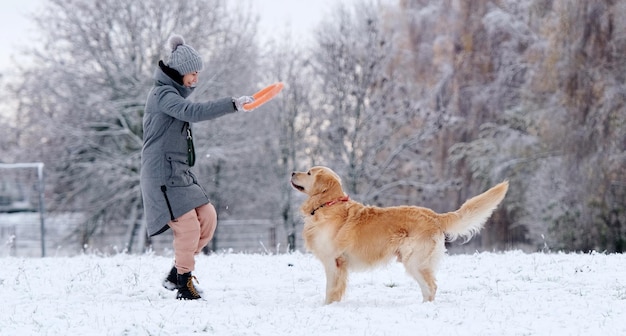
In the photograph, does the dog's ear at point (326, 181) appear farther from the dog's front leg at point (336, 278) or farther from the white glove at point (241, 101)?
the white glove at point (241, 101)

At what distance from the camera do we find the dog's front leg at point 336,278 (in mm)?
5922

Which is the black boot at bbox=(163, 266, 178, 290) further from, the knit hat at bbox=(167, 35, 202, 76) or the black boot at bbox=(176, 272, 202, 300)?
the knit hat at bbox=(167, 35, 202, 76)

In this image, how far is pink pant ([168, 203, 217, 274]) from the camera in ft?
19.0

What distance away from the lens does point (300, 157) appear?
2722 centimetres

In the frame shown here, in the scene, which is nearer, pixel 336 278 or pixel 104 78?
pixel 336 278

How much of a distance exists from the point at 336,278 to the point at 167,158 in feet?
5.94

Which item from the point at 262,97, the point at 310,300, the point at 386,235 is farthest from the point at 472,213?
the point at 262,97

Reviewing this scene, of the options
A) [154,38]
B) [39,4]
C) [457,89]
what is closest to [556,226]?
[457,89]

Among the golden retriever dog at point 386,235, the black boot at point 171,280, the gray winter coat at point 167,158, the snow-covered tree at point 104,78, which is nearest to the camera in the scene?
the gray winter coat at point 167,158

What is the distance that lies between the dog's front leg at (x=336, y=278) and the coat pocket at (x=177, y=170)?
1.46 m

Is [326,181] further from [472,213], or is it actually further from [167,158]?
[167,158]

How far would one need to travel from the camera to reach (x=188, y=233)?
5.80 m

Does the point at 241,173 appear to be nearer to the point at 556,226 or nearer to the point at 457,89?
the point at 457,89

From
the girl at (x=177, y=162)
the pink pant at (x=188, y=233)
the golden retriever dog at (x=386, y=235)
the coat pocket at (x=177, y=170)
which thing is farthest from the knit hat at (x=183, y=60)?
the golden retriever dog at (x=386, y=235)
